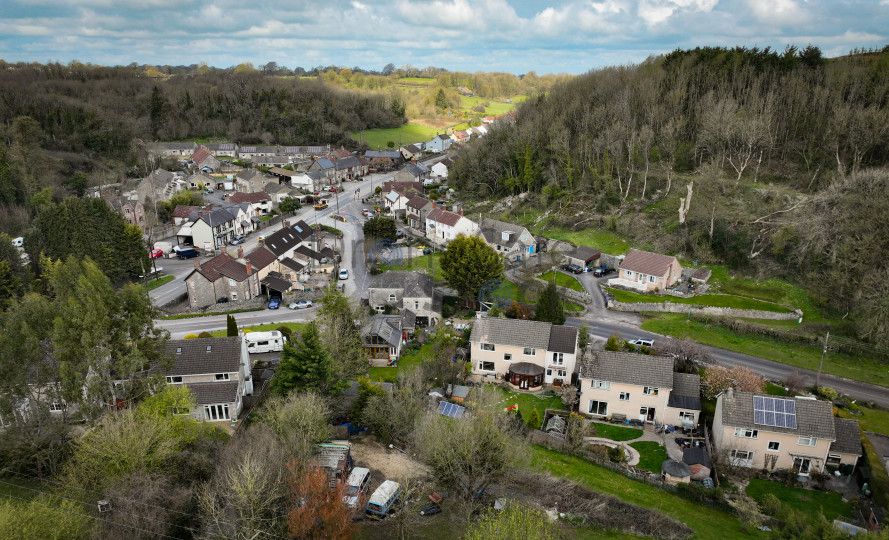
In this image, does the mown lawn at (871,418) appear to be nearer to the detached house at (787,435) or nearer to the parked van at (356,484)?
the detached house at (787,435)

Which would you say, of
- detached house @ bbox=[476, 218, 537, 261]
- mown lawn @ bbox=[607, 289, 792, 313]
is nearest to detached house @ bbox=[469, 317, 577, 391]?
mown lawn @ bbox=[607, 289, 792, 313]

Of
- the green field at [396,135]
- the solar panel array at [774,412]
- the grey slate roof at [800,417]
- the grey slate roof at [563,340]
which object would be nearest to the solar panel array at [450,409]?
the grey slate roof at [563,340]

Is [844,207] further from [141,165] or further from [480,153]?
[141,165]

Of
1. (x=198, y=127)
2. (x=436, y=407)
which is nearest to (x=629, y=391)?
(x=436, y=407)

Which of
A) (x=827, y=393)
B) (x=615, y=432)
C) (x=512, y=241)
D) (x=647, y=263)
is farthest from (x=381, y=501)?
(x=512, y=241)

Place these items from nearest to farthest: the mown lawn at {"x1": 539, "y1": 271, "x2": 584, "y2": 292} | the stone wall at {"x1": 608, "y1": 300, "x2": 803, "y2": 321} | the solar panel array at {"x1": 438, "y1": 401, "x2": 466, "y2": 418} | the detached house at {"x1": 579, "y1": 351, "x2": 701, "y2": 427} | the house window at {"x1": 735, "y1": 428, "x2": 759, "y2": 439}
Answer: the house window at {"x1": 735, "y1": 428, "x2": 759, "y2": 439} < the solar panel array at {"x1": 438, "y1": 401, "x2": 466, "y2": 418} < the detached house at {"x1": 579, "y1": 351, "x2": 701, "y2": 427} < the stone wall at {"x1": 608, "y1": 300, "x2": 803, "y2": 321} < the mown lawn at {"x1": 539, "y1": 271, "x2": 584, "y2": 292}

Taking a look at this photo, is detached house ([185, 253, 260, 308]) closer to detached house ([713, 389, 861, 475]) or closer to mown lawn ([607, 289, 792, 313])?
mown lawn ([607, 289, 792, 313])
